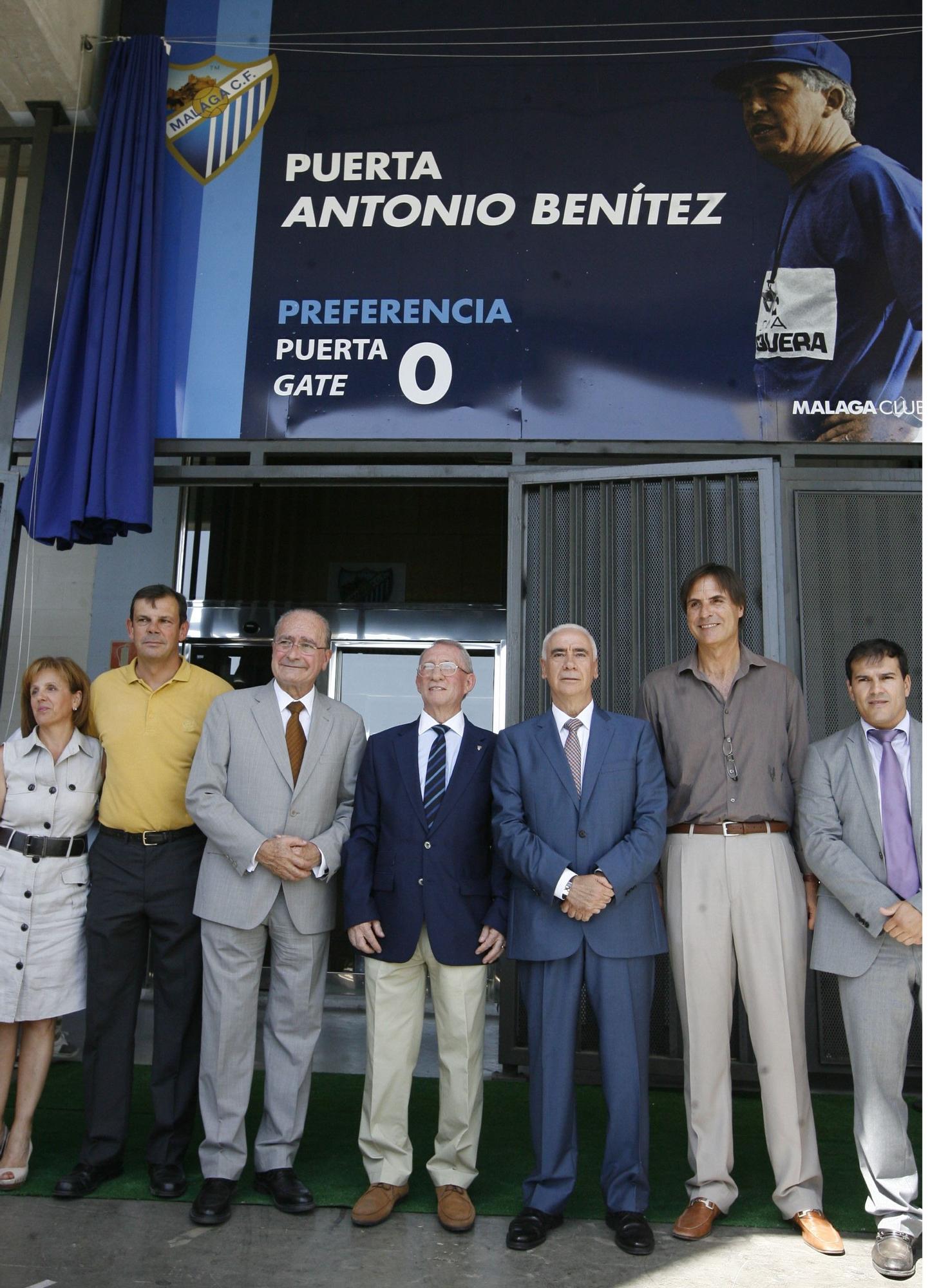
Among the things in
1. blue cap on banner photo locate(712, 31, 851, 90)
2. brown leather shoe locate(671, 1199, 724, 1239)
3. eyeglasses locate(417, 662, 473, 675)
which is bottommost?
brown leather shoe locate(671, 1199, 724, 1239)

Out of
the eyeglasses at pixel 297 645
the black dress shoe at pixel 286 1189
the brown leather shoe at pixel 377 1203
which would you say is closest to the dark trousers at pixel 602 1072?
the brown leather shoe at pixel 377 1203

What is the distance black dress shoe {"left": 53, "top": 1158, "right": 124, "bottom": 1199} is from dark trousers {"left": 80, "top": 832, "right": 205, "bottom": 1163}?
5cm

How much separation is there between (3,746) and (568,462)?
236 centimetres

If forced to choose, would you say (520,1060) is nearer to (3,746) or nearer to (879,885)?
(879,885)

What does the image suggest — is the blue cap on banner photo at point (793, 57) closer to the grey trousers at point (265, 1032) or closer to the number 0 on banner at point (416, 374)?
the number 0 on banner at point (416, 374)

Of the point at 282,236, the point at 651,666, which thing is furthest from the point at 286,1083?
the point at 282,236

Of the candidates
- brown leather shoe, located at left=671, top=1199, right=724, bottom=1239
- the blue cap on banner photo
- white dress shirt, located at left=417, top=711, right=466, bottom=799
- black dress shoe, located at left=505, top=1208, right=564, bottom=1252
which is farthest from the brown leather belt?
the blue cap on banner photo

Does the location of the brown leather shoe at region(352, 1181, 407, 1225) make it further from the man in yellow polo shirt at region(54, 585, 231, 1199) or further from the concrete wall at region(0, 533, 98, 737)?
the concrete wall at region(0, 533, 98, 737)

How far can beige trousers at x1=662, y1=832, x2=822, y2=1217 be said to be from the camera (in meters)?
2.90

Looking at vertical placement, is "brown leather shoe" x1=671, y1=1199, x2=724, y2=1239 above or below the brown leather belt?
below

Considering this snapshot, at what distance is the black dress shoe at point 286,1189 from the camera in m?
2.95

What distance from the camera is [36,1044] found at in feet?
10.7

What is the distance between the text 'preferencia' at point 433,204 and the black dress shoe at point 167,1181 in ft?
11.6

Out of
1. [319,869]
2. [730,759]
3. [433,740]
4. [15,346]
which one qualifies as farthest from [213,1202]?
[15,346]
